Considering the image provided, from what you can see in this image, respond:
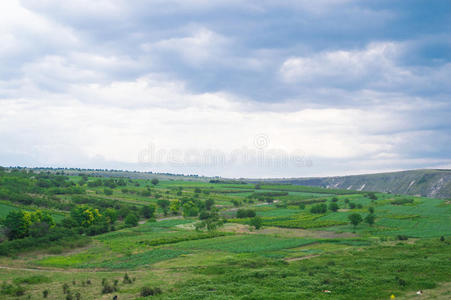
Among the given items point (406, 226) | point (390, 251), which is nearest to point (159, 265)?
point (390, 251)

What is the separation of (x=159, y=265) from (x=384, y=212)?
105200 mm

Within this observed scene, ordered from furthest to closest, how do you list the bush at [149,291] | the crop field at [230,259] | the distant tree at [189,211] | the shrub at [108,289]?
1. the distant tree at [189,211]
2. the shrub at [108,289]
3. the crop field at [230,259]
4. the bush at [149,291]

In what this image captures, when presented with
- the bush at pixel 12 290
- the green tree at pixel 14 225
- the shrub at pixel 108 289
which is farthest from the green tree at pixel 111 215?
the shrub at pixel 108 289

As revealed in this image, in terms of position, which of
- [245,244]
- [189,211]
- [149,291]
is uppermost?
[149,291]

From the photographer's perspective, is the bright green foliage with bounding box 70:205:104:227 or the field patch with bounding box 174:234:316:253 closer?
the field patch with bounding box 174:234:316:253

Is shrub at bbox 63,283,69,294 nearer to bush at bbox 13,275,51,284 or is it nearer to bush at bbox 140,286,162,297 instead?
bush at bbox 13,275,51,284

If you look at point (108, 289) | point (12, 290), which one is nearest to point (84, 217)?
point (12, 290)

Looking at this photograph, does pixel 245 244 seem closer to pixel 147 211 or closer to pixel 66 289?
pixel 66 289

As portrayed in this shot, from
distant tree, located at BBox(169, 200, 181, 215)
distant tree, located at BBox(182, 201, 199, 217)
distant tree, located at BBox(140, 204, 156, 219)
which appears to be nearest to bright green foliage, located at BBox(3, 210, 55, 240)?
distant tree, located at BBox(140, 204, 156, 219)

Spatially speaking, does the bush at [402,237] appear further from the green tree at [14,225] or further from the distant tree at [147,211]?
the distant tree at [147,211]

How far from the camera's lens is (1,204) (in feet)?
386

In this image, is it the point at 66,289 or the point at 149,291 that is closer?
the point at 149,291

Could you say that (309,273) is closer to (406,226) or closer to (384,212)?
(406,226)

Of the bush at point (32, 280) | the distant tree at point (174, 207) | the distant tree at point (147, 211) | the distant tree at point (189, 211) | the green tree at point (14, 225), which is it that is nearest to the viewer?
the bush at point (32, 280)
